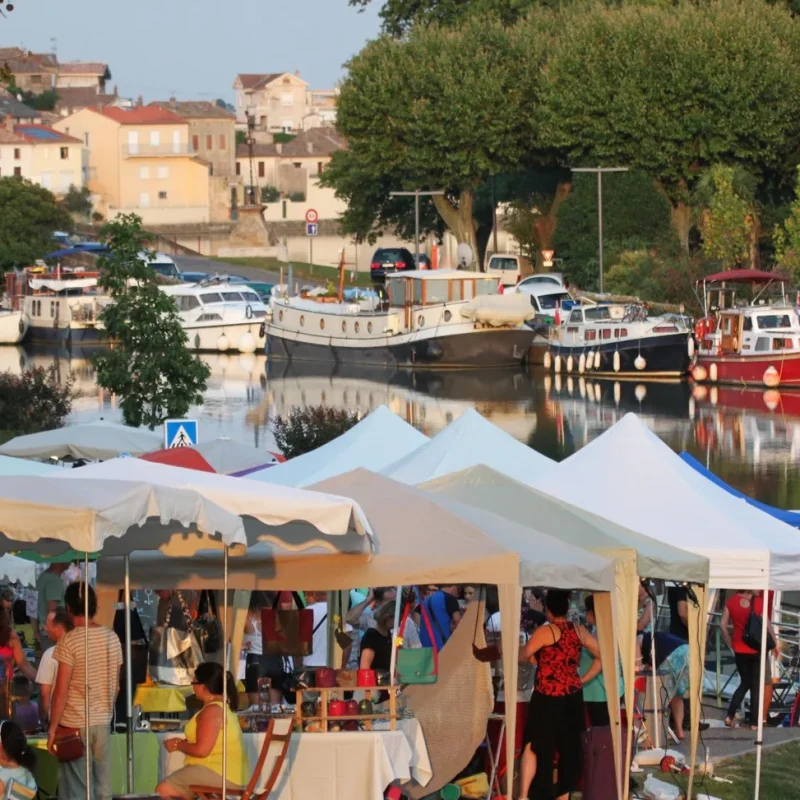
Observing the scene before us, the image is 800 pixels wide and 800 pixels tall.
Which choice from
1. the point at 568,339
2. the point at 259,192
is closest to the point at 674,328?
the point at 568,339

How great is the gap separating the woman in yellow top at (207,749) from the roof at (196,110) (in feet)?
451

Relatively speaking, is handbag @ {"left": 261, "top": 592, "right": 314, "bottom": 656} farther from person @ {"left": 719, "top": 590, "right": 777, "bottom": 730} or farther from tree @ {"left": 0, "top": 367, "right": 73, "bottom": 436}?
tree @ {"left": 0, "top": 367, "right": 73, "bottom": 436}

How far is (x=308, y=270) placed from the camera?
94375 millimetres

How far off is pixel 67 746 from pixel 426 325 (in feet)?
161

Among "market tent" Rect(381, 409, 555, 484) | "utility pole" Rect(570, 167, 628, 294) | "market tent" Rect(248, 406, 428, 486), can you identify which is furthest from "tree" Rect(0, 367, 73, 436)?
"utility pole" Rect(570, 167, 628, 294)

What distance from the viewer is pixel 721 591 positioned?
17.2 m

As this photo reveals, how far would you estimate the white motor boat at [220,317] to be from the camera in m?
66.8

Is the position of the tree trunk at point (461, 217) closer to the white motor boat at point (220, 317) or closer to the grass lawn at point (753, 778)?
the white motor boat at point (220, 317)

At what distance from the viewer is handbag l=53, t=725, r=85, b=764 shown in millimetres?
10164

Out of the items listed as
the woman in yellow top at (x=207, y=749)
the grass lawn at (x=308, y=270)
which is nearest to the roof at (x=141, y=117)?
the grass lawn at (x=308, y=270)

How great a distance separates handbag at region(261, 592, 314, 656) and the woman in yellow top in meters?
3.31

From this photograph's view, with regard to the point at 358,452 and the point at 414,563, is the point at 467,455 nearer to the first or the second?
the point at 358,452

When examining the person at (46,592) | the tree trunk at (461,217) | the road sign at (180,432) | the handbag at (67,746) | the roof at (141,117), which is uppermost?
the roof at (141,117)

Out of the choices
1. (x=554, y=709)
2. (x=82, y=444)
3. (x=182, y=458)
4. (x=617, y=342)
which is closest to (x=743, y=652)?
(x=554, y=709)
